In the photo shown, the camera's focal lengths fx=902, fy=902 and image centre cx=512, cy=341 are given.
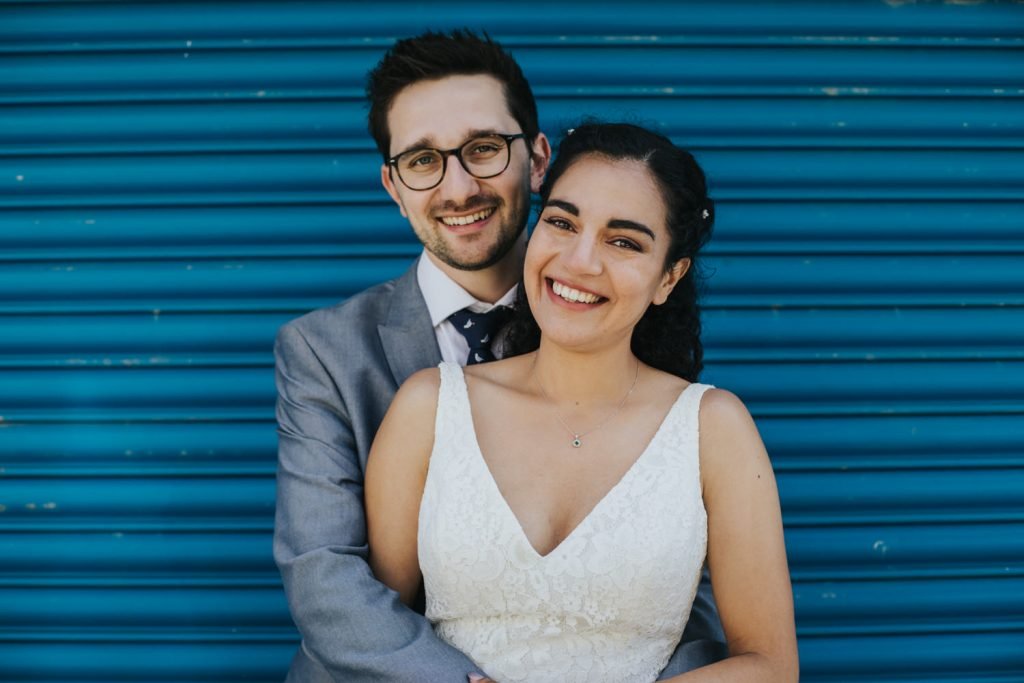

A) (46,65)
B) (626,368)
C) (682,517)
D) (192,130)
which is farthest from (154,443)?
(682,517)

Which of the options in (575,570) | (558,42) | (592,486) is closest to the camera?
(575,570)

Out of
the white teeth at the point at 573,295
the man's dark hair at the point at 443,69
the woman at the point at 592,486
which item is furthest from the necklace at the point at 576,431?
the man's dark hair at the point at 443,69

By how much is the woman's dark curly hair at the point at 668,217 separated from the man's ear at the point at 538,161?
1.21 ft

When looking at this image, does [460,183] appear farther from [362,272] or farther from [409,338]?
[362,272]

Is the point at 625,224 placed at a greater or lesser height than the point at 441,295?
greater

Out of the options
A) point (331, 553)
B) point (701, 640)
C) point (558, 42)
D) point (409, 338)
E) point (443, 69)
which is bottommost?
point (701, 640)

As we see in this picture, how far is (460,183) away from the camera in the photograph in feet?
7.22

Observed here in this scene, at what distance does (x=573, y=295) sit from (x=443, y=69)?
80 centimetres

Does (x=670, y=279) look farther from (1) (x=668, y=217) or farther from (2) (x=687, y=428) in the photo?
(2) (x=687, y=428)

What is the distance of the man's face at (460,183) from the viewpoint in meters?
2.22

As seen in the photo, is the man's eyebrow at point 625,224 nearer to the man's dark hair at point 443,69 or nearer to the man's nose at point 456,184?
the man's nose at point 456,184

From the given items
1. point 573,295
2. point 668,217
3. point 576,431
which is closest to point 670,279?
point 668,217

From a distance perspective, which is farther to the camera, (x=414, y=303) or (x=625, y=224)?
(x=414, y=303)

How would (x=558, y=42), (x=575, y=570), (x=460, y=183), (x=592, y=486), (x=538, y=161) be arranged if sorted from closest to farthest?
1. (x=575, y=570)
2. (x=592, y=486)
3. (x=460, y=183)
4. (x=538, y=161)
5. (x=558, y=42)
